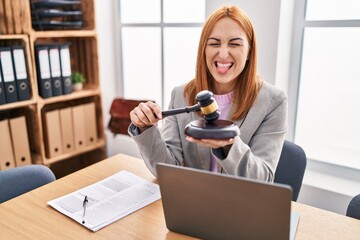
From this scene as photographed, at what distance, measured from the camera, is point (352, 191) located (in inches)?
71.1

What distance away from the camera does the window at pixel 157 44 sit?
98.0 inches

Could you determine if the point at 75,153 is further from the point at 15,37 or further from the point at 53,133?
the point at 15,37

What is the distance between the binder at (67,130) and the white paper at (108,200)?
1.23m

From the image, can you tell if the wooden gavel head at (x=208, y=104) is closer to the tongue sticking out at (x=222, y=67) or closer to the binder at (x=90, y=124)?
the tongue sticking out at (x=222, y=67)

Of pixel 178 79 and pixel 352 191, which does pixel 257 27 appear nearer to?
pixel 178 79

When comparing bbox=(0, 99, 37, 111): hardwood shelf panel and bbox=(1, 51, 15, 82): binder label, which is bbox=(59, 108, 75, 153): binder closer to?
bbox=(0, 99, 37, 111): hardwood shelf panel

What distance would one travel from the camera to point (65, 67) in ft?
8.00

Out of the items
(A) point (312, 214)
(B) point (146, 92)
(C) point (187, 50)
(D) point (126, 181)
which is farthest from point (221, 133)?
(B) point (146, 92)

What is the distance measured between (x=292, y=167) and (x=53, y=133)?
66.7 inches

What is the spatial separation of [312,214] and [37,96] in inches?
74.3

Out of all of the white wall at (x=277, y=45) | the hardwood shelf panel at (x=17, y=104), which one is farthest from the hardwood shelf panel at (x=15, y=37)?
the white wall at (x=277, y=45)

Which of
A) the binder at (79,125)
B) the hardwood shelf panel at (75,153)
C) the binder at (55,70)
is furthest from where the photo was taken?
the binder at (79,125)

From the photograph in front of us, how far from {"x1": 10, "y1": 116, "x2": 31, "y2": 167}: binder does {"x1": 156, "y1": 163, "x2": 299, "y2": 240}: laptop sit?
1.63m

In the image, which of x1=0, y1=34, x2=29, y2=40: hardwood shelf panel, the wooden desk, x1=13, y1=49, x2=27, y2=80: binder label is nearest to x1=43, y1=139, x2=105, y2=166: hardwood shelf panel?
x1=13, y1=49, x2=27, y2=80: binder label
